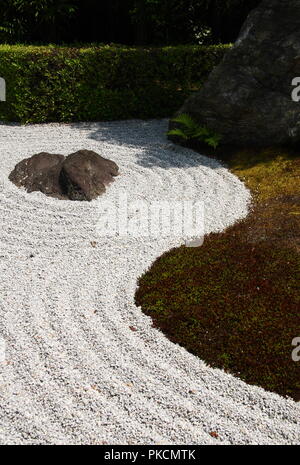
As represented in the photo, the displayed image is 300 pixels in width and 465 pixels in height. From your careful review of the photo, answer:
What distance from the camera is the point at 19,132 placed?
52.3ft

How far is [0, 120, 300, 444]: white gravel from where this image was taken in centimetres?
587

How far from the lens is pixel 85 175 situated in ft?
38.9

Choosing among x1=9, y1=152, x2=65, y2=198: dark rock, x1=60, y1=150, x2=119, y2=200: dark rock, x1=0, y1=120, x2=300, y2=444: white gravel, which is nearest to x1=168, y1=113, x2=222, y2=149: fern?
x1=0, y1=120, x2=300, y2=444: white gravel

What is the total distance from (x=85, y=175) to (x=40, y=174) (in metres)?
1.36

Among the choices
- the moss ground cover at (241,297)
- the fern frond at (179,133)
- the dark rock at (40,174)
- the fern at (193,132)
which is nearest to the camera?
the moss ground cover at (241,297)

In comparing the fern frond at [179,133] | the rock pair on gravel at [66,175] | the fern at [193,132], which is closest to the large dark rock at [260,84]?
the fern at [193,132]

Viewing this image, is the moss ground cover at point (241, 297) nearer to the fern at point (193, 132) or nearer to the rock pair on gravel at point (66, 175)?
the rock pair on gravel at point (66, 175)

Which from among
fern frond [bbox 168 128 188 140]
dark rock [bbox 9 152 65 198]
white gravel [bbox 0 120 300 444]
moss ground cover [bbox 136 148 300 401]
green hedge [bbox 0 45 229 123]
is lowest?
white gravel [bbox 0 120 300 444]

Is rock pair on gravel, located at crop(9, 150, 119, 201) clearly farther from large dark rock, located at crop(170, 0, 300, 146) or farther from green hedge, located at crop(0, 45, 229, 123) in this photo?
green hedge, located at crop(0, 45, 229, 123)

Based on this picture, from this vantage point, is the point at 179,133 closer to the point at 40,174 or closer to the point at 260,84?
the point at 260,84

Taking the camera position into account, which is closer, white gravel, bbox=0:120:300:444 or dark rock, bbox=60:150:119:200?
white gravel, bbox=0:120:300:444

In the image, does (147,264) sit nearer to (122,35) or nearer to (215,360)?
(215,360)

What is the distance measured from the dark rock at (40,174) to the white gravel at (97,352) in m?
0.34

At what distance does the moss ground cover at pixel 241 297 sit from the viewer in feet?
22.4
